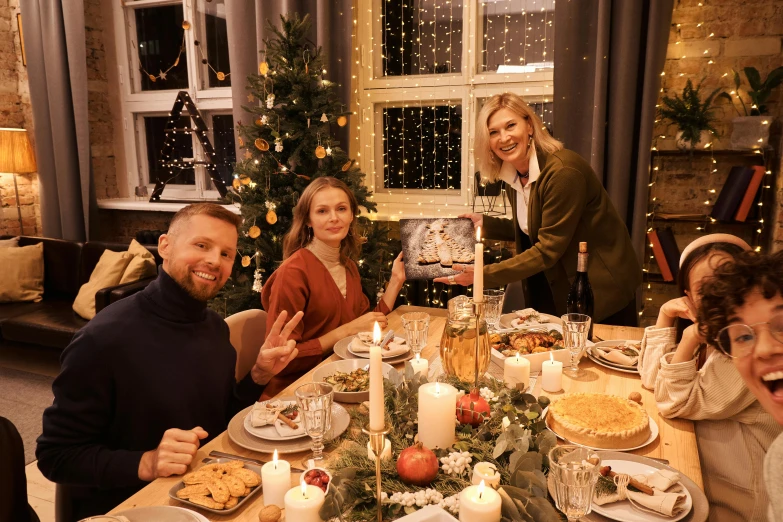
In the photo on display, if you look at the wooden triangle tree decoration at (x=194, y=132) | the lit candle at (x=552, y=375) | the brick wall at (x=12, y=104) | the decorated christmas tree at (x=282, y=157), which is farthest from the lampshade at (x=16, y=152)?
the lit candle at (x=552, y=375)

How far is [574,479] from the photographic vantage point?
0.96m

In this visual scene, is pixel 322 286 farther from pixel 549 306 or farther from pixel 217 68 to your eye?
pixel 217 68

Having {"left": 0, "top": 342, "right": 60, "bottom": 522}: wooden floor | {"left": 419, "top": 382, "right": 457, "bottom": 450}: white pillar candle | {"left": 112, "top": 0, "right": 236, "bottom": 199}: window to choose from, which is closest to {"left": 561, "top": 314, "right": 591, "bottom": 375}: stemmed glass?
{"left": 419, "top": 382, "right": 457, "bottom": 450}: white pillar candle

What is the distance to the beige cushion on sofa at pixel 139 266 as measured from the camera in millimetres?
4004

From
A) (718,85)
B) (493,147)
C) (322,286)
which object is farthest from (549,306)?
(718,85)

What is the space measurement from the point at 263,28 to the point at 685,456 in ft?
12.6

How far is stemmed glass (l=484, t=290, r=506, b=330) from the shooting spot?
2.05 m

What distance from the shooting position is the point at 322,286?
2293 mm

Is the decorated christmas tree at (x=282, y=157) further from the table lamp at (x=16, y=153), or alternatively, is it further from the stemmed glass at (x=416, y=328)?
the table lamp at (x=16, y=153)

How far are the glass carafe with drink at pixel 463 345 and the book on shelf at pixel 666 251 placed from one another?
8.08 ft

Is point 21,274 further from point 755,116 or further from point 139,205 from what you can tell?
point 755,116

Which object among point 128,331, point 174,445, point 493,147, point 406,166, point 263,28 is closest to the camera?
point 174,445

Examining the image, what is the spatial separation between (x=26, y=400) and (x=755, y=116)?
4.71 metres

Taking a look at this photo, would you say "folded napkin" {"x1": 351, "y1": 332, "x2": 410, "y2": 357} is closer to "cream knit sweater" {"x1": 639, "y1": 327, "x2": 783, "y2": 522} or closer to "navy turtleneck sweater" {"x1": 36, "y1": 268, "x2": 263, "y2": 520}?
"navy turtleneck sweater" {"x1": 36, "y1": 268, "x2": 263, "y2": 520}
